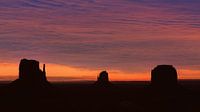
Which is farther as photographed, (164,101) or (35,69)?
(35,69)

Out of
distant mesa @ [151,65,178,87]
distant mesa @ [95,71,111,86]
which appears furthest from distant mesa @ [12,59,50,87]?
distant mesa @ [95,71,111,86]

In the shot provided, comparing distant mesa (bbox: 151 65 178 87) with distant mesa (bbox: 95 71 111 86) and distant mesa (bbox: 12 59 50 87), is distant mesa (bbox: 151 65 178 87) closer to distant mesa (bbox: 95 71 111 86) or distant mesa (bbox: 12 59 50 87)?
distant mesa (bbox: 12 59 50 87)

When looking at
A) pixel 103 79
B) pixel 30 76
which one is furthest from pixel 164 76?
pixel 103 79

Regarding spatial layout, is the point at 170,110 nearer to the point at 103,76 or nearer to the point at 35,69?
the point at 35,69

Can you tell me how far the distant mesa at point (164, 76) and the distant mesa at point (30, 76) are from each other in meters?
22.5

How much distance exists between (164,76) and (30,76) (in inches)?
1061

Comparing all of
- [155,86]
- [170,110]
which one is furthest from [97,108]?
[155,86]

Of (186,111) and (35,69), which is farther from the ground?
(35,69)

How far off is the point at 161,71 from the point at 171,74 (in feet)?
6.97

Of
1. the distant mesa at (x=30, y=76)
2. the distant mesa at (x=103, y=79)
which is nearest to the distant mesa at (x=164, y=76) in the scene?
the distant mesa at (x=30, y=76)

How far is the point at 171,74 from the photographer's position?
11031 centimetres

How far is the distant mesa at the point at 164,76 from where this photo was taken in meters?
110

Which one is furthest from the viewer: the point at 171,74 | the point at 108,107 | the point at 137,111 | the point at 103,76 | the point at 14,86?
the point at 103,76

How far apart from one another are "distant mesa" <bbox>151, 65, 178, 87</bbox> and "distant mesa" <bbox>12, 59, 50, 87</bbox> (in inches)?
885
